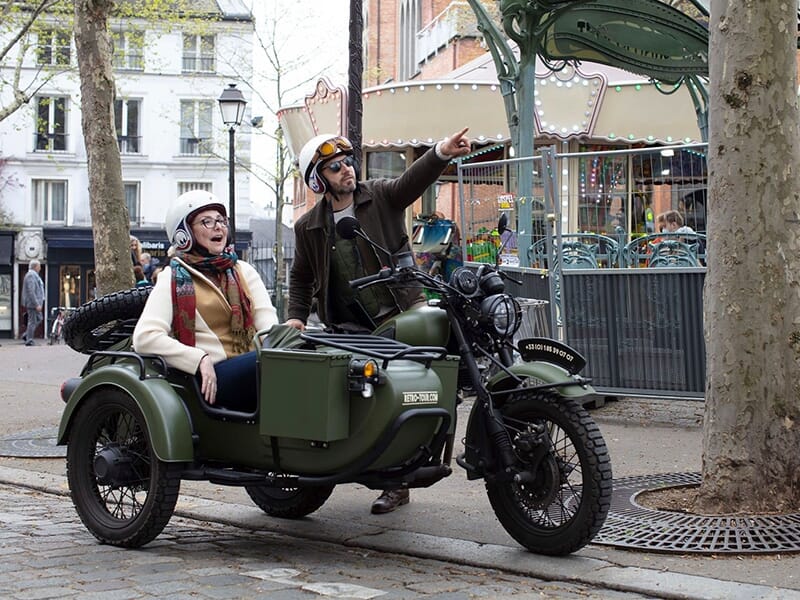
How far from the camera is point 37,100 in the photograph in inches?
1800

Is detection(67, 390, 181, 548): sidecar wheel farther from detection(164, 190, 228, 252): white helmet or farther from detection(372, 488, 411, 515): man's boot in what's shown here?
detection(372, 488, 411, 515): man's boot

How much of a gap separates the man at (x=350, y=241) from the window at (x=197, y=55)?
4283cm

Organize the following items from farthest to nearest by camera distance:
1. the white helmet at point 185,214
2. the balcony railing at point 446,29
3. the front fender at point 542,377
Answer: the balcony railing at point 446,29 → the white helmet at point 185,214 → the front fender at point 542,377

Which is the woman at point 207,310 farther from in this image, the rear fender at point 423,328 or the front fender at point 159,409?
the rear fender at point 423,328

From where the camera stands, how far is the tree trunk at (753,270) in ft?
19.0

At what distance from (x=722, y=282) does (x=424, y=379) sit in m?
1.78

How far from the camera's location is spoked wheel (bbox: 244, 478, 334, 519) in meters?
6.14

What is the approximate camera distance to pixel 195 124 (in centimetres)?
4728

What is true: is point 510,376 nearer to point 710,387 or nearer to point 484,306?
point 484,306

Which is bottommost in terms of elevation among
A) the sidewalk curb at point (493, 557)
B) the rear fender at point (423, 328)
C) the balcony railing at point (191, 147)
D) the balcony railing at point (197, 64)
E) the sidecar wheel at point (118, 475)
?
the sidewalk curb at point (493, 557)

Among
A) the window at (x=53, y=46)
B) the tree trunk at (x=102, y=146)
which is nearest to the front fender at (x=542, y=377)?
the tree trunk at (x=102, y=146)

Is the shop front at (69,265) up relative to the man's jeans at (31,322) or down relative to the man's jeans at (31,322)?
up

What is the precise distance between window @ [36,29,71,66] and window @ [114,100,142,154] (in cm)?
321

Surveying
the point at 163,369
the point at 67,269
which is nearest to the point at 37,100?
the point at 67,269
